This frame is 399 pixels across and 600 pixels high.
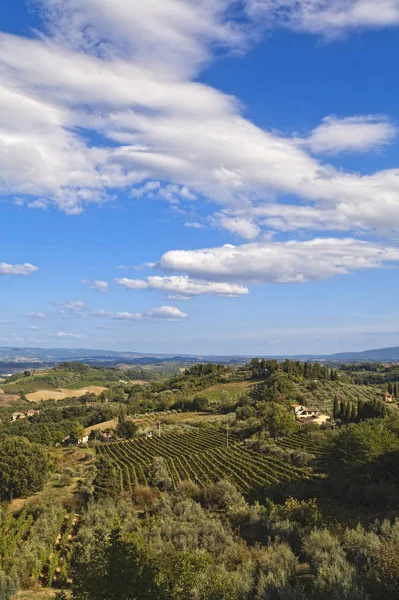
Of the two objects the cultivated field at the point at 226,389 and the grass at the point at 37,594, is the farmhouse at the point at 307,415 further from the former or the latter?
the grass at the point at 37,594

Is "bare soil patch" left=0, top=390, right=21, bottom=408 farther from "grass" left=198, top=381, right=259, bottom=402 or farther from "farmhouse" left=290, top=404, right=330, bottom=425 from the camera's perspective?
"farmhouse" left=290, top=404, right=330, bottom=425

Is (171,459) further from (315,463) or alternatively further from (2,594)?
(2,594)

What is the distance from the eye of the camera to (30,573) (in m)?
28.0

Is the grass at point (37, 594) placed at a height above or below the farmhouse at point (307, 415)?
above

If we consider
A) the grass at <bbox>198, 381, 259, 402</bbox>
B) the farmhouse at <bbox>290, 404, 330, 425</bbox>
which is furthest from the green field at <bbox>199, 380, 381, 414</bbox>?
the farmhouse at <bbox>290, 404, 330, 425</bbox>

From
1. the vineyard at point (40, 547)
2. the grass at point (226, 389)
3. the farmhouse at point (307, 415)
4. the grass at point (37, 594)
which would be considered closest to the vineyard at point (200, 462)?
the vineyard at point (40, 547)

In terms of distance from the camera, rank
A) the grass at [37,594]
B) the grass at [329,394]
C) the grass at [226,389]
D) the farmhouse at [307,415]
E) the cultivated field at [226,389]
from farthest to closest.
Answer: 1. the cultivated field at [226,389]
2. the grass at [226,389]
3. the grass at [329,394]
4. the farmhouse at [307,415]
5. the grass at [37,594]

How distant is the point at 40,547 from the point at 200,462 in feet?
103

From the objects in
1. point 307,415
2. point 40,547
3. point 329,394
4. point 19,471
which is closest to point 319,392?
point 329,394

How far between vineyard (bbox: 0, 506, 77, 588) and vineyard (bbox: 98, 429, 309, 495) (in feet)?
41.6

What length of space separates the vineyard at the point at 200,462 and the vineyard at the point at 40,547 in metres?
12.7

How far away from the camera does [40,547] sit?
1206 inches

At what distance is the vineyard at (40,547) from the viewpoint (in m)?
27.6

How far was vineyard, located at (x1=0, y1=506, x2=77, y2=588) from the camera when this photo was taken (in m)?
27.6
